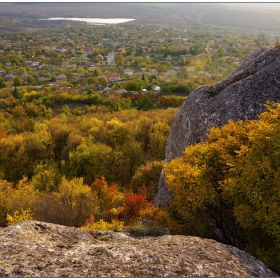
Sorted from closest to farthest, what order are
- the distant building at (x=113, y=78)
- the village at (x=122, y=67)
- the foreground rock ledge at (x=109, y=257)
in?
1. the foreground rock ledge at (x=109, y=257)
2. the village at (x=122, y=67)
3. the distant building at (x=113, y=78)

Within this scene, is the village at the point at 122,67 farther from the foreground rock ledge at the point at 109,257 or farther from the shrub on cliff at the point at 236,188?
the foreground rock ledge at the point at 109,257

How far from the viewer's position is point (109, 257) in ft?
30.0

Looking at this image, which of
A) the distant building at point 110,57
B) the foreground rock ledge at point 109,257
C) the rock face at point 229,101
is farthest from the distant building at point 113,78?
the foreground rock ledge at point 109,257

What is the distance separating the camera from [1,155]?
44156 millimetres

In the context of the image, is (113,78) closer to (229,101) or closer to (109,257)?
(229,101)

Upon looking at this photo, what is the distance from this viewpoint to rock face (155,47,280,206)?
57.3 ft

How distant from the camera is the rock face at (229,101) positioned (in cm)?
1745

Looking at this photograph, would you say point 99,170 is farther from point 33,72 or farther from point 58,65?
point 58,65

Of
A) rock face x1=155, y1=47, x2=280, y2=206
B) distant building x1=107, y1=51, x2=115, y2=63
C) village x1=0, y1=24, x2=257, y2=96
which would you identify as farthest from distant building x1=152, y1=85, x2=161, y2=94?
distant building x1=107, y1=51, x2=115, y2=63

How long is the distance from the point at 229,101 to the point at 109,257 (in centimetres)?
1350

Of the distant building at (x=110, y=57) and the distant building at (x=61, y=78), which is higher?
the distant building at (x=110, y=57)

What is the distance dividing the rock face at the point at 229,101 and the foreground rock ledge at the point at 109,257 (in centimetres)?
937

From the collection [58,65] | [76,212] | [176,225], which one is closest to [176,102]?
[76,212]

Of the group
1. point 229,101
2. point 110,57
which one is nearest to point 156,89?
point 229,101
